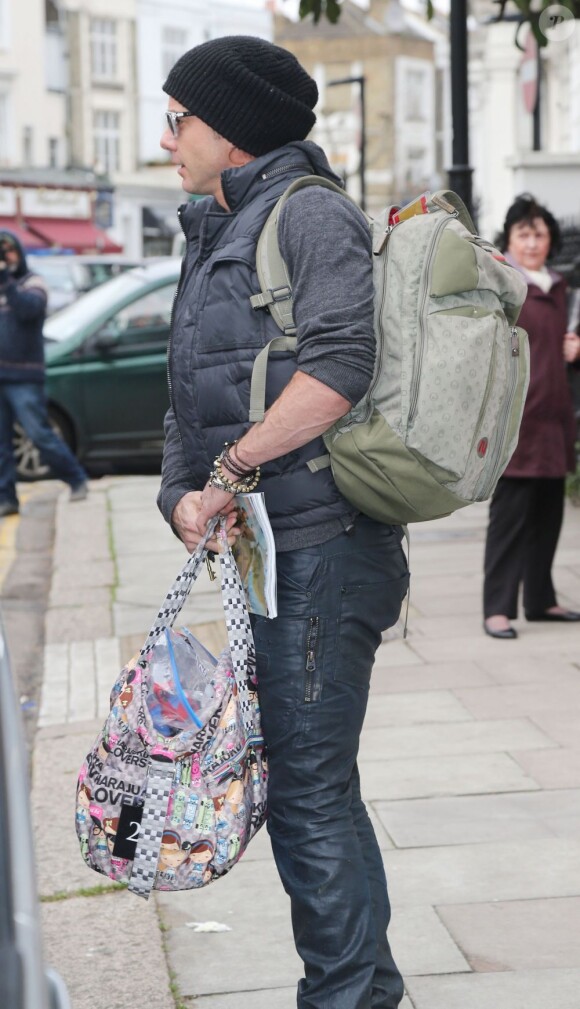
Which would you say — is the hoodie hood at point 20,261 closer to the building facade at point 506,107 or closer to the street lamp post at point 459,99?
the street lamp post at point 459,99

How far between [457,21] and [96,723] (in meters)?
5.08

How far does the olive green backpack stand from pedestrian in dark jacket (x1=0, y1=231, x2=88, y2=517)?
778cm

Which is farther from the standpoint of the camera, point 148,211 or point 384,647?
point 148,211

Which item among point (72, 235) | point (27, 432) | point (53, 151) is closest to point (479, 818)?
point (27, 432)

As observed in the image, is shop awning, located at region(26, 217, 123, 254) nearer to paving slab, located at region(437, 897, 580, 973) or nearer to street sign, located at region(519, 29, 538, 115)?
street sign, located at region(519, 29, 538, 115)

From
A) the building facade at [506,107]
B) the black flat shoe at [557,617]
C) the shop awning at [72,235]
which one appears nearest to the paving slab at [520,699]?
the black flat shoe at [557,617]

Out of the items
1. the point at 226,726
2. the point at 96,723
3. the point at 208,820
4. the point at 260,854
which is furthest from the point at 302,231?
the point at 96,723

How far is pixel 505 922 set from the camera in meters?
3.69

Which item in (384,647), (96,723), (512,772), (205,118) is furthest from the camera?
(384,647)

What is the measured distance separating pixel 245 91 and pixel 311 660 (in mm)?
1050

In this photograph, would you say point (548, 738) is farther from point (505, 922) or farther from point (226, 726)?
point (226, 726)

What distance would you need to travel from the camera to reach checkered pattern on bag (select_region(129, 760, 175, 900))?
2.82 meters

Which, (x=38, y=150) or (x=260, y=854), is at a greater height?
(x=38, y=150)

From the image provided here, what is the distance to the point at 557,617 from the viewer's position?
271 inches
